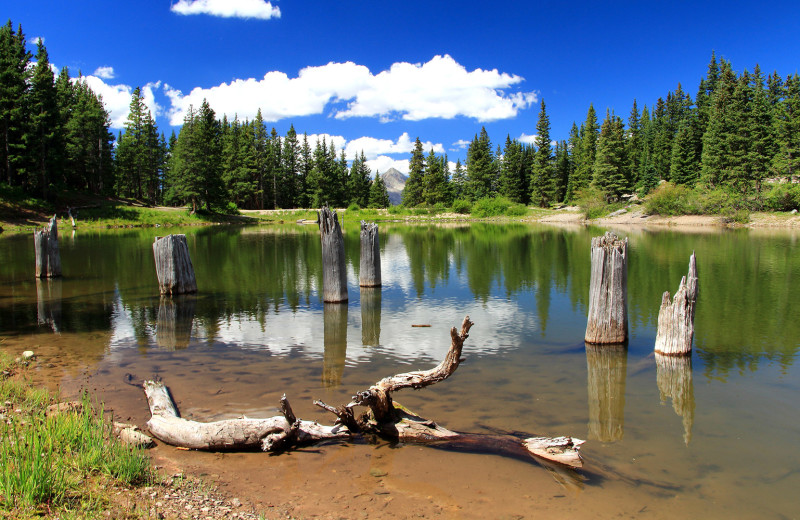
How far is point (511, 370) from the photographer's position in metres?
8.84

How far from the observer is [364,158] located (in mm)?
107125

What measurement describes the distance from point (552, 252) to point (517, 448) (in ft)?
80.8

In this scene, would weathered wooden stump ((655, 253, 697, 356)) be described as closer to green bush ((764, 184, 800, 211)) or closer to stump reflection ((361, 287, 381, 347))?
stump reflection ((361, 287, 381, 347))

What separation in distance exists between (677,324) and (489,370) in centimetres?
365

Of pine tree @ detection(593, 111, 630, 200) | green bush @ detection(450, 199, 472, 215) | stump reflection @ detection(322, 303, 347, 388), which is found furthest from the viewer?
green bush @ detection(450, 199, 472, 215)

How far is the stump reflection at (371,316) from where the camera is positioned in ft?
36.7

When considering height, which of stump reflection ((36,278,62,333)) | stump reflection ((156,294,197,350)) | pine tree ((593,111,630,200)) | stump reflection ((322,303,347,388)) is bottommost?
stump reflection ((322,303,347,388))

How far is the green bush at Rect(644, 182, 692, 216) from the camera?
57719 millimetres

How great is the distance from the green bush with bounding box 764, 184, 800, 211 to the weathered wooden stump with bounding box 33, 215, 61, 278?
61439mm

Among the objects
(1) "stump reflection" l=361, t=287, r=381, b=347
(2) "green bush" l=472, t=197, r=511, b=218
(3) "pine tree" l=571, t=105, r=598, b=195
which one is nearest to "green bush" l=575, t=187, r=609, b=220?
(3) "pine tree" l=571, t=105, r=598, b=195

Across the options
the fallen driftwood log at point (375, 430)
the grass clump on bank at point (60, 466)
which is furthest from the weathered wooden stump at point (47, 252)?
the fallen driftwood log at point (375, 430)

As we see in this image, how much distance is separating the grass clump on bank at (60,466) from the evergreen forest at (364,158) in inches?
2152

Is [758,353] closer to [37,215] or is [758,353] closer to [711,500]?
[711,500]

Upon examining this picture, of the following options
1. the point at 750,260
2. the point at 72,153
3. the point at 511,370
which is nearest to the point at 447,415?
the point at 511,370
